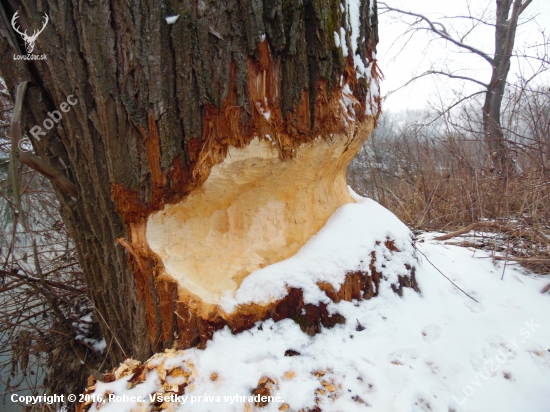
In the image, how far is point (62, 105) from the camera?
1.09 metres

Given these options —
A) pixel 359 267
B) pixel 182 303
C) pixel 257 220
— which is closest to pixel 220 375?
pixel 182 303

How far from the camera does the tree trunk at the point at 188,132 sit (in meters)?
1.00

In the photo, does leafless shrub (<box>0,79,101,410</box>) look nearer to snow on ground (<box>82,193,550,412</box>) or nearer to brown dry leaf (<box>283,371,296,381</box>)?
snow on ground (<box>82,193,550,412</box>)

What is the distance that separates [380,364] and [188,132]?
3.59 ft

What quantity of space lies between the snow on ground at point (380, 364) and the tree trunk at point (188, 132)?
10 cm

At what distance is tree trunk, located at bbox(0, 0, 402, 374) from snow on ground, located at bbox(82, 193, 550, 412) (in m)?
0.10

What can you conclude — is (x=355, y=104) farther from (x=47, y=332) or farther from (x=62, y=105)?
(x=47, y=332)

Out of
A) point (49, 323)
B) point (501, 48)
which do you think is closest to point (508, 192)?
point (49, 323)

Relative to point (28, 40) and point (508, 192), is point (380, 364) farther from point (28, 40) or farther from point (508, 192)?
point (508, 192)

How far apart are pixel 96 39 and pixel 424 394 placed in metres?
1.61

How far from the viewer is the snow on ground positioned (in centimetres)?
97

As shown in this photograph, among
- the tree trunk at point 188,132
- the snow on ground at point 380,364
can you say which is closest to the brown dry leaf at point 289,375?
the snow on ground at point 380,364

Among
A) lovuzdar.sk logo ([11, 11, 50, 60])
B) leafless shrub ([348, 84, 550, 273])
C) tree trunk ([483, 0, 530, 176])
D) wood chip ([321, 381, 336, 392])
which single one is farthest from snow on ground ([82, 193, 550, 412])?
tree trunk ([483, 0, 530, 176])

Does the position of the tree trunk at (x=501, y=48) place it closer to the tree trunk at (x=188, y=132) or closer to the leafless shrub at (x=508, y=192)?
the leafless shrub at (x=508, y=192)
